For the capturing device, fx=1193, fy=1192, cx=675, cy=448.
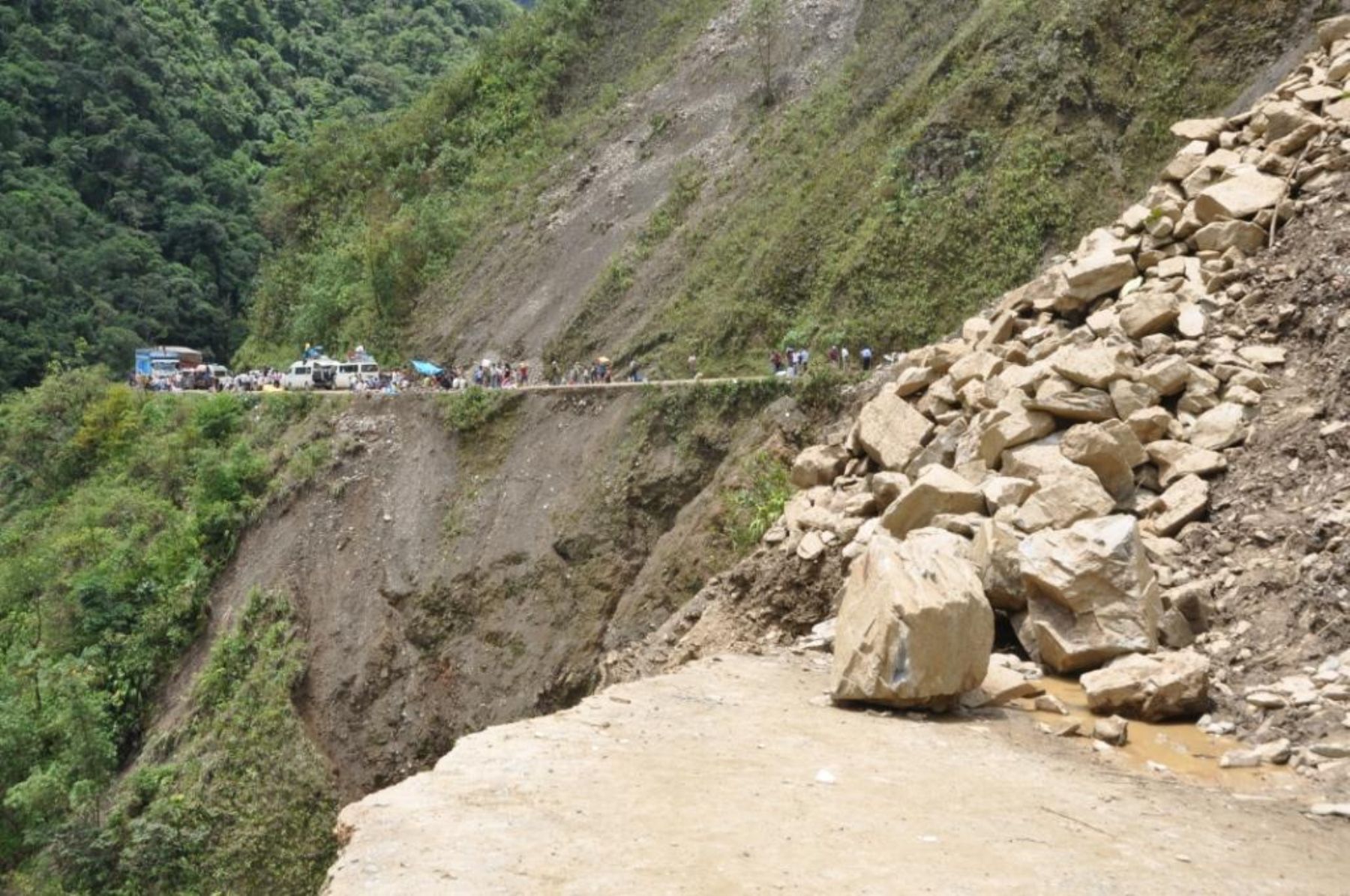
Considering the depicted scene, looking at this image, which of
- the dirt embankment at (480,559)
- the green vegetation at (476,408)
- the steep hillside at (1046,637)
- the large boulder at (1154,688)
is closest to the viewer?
the steep hillside at (1046,637)

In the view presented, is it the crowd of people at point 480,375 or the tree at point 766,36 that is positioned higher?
the tree at point 766,36

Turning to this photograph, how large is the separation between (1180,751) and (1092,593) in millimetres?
1446

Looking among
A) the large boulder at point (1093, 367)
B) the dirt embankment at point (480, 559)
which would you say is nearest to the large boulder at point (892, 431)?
the large boulder at point (1093, 367)

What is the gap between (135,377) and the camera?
43.3m

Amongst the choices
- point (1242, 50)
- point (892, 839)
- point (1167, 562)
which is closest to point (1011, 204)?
point (1242, 50)

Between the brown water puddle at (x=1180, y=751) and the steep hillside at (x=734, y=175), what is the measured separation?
14442mm

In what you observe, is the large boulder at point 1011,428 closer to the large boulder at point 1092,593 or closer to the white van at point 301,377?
the large boulder at point 1092,593

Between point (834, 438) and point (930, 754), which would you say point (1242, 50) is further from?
point (930, 754)

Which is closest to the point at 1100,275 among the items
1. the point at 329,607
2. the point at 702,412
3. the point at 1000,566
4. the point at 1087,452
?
the point at 1087,452

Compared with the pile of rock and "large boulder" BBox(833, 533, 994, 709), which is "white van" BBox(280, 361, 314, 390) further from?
"large boulder" BBox(833, 533, 994, 709)

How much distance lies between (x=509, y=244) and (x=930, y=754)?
31.7m

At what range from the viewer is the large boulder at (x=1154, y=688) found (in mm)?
8328

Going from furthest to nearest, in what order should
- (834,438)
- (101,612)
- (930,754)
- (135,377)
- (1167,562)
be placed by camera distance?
1. (135,377)
2. (101,612)
3. (834,438)
4. (1167,562)
5. (930,754)

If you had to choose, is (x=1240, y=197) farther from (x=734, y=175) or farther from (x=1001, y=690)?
(x=734, y=175)
